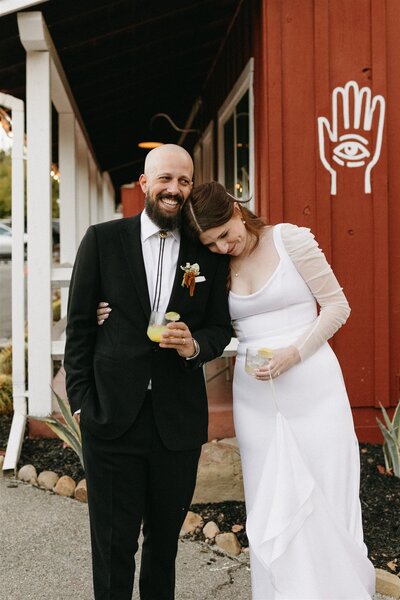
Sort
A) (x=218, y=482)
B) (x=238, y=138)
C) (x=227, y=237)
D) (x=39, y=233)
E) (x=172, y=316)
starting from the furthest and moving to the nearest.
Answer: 1. (x=238, y=138)
2. (x=39, y=233)
3. (x=218, y=482)
4. (x=227, y=237)
5. (x=172, y=316)

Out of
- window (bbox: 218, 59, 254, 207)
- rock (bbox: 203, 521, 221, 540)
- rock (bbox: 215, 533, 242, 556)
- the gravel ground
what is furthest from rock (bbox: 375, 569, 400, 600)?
window (bbox: 218, 59, 254, 207)

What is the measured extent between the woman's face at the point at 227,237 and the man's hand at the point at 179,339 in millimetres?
359

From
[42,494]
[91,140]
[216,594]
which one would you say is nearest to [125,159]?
[91,140]

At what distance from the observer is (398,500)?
13.4 feet

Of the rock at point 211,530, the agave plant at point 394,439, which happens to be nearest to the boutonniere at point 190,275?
the rock at point 211,530

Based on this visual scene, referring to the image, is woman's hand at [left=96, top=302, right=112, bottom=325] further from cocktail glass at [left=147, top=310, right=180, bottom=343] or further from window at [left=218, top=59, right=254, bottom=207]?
window at [left=218, top=59, right=254, bottom=207]

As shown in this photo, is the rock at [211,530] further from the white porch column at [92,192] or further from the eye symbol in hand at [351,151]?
the white porch column at [92,192]

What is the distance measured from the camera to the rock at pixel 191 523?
3.91 meters

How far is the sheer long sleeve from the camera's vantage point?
272cm

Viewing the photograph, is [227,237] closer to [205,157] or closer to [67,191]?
[67,191]

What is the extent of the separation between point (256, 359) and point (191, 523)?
1671mm

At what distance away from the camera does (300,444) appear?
9.04 feet

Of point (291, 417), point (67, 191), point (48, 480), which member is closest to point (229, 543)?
point (291, 417)

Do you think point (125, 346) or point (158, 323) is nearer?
point (158, 323)
